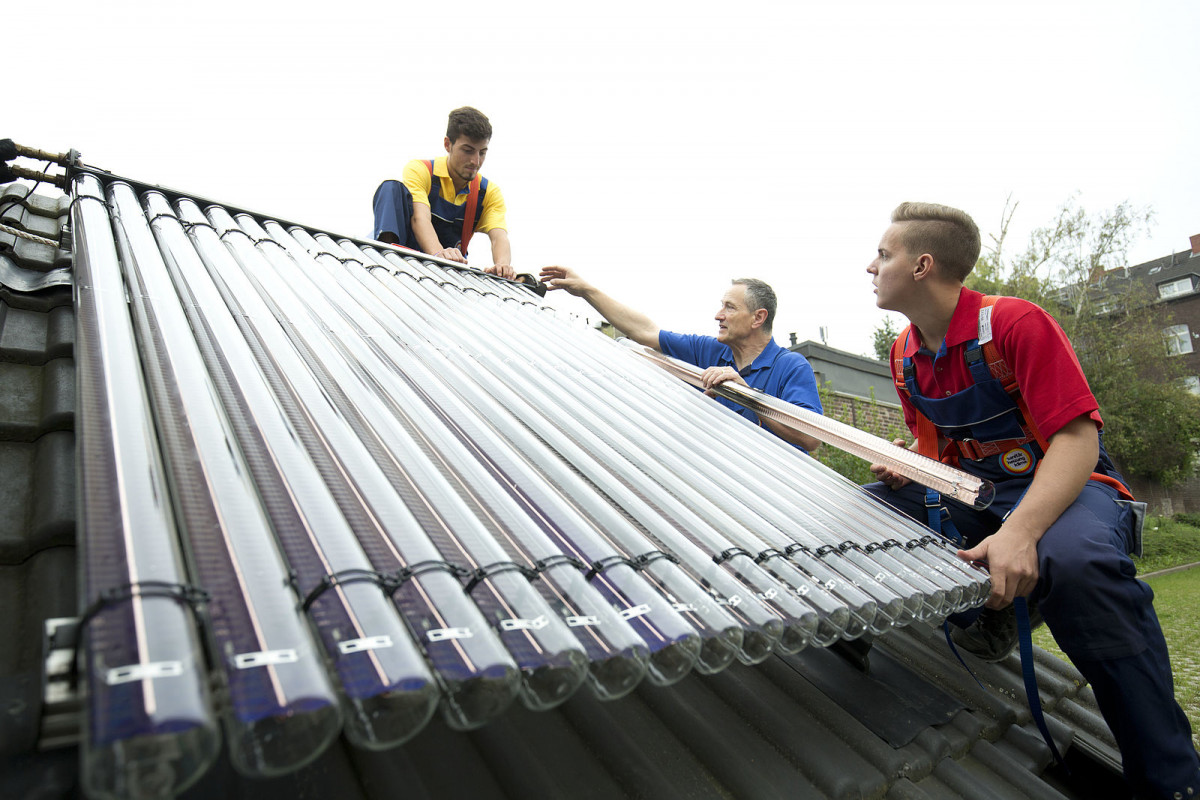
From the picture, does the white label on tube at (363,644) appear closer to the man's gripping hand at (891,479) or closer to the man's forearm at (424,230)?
the man's gripping hand at (891,479)

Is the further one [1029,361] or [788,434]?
[788,434]

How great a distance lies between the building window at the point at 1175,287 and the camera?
3816cm

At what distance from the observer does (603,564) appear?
135 centimetres

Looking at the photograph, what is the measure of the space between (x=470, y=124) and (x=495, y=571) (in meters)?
4.38

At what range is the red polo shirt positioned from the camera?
95.3 inches

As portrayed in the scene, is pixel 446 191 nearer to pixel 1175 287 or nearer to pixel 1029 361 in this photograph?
pixel 1029 361

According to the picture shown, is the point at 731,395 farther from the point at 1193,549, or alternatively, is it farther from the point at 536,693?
the point at 1193,549

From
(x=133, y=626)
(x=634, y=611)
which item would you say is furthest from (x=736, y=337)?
(x=133, y=626)

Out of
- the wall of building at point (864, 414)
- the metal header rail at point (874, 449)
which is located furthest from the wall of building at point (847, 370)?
the metal header rail at point (874, 449)

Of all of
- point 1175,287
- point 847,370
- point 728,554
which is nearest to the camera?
point 728,554

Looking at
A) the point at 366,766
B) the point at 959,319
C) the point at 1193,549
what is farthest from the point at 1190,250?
the point at 366,766

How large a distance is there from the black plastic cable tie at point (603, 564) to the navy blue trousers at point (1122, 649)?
1.48 m

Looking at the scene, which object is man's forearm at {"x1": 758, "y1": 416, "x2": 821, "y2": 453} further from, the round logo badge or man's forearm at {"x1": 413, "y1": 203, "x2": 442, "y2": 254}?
man's forearm at {"x1": 413, "y1": 203, "x2": 442, "y2": 254}

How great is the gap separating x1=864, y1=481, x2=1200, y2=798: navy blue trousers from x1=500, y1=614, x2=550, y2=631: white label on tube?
1.74 metres
